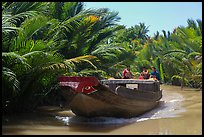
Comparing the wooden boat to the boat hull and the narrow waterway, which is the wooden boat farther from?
the narrow waterway

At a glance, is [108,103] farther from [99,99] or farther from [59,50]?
[59,50]

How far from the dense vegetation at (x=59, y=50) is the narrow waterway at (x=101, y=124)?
0.83 metres

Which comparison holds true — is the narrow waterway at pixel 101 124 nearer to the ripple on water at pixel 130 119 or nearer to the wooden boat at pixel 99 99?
the ripple on water at pixel 130 119

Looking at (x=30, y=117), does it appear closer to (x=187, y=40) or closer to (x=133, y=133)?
(x=133, y=133)

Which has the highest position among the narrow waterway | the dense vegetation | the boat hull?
the dense vegetation

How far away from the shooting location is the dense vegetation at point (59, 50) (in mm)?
8852

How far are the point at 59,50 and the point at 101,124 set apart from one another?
4.54 m

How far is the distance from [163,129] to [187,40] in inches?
494

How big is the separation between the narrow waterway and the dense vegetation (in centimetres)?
83

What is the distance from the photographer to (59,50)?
1240 centimetres

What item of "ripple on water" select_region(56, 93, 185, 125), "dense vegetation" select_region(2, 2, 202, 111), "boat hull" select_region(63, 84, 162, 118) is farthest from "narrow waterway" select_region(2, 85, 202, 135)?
"dense vegetation" select_region(2, 2, 202, 111)

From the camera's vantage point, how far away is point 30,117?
937 cm

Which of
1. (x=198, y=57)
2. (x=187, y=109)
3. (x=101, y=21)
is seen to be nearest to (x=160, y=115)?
(x=187, y=109)

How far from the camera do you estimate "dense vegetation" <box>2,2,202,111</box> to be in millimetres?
8852
